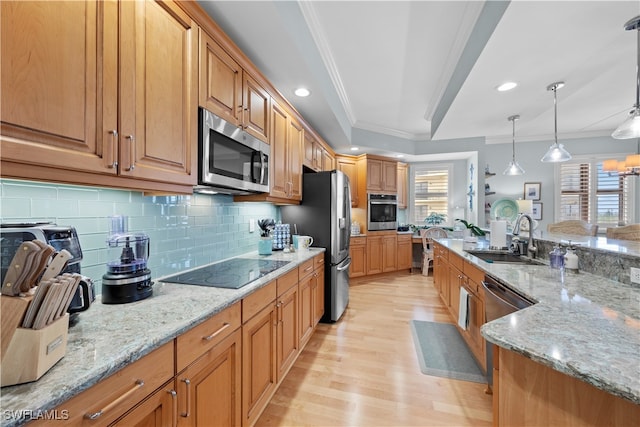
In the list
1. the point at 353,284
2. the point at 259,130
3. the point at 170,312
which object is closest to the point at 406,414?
the point at 170,312

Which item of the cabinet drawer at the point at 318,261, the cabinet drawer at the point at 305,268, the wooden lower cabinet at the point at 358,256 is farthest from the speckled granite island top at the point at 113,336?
the wooden lower cabinet at the point at 358,256

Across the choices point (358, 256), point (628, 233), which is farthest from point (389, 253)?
point (628, 233)

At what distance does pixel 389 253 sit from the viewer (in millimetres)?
5098

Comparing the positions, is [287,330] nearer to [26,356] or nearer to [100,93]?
[26,356]

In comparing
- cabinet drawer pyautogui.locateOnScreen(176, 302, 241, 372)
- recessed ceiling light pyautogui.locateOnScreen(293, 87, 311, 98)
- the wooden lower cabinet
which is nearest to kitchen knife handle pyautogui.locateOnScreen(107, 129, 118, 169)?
cabinet drawer pyautogui.locateOnScreen(176, 302, 241, 372)

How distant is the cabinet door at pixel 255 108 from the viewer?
70.1 inches

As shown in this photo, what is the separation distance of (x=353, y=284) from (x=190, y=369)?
12.3 ft

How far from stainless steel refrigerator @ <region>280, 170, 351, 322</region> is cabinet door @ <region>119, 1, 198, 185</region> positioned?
1660 millimetres

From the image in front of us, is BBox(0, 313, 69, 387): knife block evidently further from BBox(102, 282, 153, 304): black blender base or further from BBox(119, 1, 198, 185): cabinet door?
BBox(119, 1, 198, 185): cabinet door

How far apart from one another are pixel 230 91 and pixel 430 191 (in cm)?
508

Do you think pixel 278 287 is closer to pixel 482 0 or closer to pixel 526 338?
pixel 526 338

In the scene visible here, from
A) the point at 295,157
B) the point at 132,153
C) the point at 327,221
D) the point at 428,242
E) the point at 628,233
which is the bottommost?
the point at 428,242

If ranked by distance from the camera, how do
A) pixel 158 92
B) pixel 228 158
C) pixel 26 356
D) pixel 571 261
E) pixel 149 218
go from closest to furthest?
1. pixel 26 356
2. pixel 158 92
3. pixel 149 218
4. pixel 228 158
5. pixel 571 261

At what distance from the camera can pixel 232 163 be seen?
5.34 ft
